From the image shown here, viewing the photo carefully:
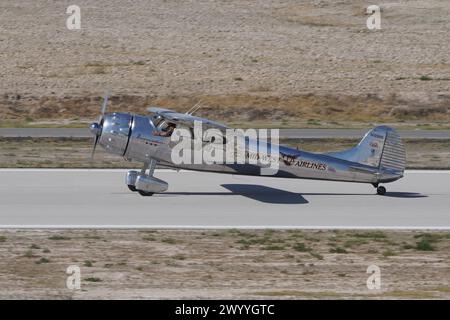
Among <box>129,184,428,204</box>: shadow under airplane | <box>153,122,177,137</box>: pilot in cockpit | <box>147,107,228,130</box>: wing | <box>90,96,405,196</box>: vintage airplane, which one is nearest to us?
<box>147,107,228,130</box>: wing

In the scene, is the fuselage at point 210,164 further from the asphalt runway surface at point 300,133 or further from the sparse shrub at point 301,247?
the asphalt runway surface at point 300,133

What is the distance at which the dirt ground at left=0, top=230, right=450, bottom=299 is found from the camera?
45.5 ft

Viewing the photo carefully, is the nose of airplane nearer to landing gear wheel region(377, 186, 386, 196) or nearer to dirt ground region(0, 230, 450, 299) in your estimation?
dirt ground region(0, 230, 450, 299)

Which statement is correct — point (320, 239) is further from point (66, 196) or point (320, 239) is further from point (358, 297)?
point (66, 196)

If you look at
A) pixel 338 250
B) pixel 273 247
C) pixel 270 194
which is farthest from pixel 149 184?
pixel 338 250

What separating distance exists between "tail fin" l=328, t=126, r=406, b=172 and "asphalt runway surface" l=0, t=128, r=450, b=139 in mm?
12101

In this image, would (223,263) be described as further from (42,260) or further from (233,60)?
(233,60)

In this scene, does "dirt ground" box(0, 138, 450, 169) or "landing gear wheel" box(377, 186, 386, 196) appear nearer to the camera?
"landing gear wheel" box(377, 186, 386, 196)

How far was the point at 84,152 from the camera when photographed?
2903 cm

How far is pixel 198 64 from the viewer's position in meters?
52.1

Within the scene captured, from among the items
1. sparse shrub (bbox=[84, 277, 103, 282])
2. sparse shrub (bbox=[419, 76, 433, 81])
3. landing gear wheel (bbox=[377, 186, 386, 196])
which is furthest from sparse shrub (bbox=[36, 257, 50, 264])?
sparse shrub (bbox=[419, 76, 433, 81])

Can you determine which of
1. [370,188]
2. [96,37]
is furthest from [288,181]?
[96,37]

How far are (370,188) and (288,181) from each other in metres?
2.30

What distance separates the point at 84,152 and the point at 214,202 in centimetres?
898
